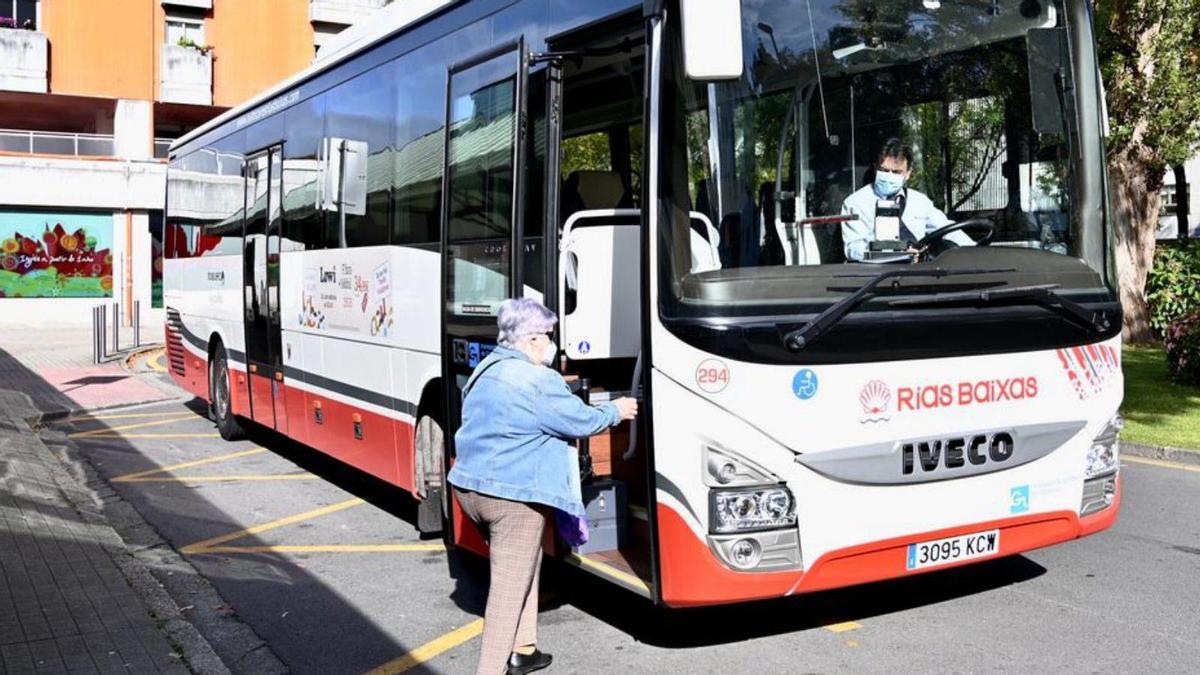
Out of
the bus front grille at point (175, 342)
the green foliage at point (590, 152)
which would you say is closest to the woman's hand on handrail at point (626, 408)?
the green foliage at point (590, 152)

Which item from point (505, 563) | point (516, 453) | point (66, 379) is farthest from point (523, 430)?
point (66, 379)

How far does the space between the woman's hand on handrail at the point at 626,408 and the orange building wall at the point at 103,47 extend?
3664 centimetres

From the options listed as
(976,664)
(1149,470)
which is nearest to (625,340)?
(976,664)

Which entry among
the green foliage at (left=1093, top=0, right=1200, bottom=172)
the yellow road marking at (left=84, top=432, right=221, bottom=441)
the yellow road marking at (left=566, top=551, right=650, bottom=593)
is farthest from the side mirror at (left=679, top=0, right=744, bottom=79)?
the green foliage at (left=1093, top=0, right=1200, bottom=172)

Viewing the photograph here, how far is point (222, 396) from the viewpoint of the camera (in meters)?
13.5

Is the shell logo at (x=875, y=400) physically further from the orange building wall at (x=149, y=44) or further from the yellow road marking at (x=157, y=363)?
the orange building wall at (x=149, y=44)

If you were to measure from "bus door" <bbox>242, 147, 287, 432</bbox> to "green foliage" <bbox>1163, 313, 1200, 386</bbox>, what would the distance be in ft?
36.5

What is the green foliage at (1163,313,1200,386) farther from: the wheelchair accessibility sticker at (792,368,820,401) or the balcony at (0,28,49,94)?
the balcony at (0,28,49,94)

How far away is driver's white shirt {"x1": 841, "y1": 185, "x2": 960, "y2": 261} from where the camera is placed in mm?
5508

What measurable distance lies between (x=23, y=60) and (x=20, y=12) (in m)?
1.93

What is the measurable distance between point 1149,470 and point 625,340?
6.39m

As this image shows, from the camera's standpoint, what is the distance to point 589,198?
276 inches

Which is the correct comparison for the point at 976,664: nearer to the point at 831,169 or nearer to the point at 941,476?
the point at 941,476

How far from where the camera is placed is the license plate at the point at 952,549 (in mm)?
5520
